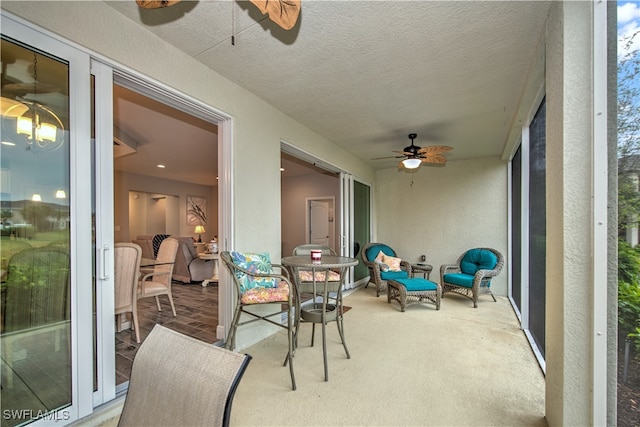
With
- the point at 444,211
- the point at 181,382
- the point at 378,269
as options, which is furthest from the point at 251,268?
the point at 444,211

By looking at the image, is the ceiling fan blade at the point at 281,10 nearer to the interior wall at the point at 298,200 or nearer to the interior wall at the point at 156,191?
the interior wall at the point at 298,200

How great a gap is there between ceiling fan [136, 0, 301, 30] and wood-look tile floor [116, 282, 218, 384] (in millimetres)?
2130

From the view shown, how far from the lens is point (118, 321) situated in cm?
309

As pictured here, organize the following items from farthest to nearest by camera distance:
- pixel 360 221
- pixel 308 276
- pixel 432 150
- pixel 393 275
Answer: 1. pixel 360 221
2. pixel 393 275
3. pixel 432 150
4. pixel 308 276

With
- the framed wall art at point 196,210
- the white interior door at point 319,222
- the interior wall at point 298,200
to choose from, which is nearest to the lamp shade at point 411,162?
the interior wall at point 298,200

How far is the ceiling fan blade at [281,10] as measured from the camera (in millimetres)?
880

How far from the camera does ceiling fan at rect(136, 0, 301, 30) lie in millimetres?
869

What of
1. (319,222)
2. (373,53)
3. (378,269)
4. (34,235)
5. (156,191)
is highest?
(373,53)

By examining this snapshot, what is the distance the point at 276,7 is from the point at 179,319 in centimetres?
355

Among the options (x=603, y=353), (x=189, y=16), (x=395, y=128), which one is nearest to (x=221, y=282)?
(x=189, y=16)

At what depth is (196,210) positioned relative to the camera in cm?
878

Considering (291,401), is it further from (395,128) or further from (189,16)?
(395,128)

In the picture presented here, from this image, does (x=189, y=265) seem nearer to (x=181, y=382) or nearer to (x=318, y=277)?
(x=318, y=277)

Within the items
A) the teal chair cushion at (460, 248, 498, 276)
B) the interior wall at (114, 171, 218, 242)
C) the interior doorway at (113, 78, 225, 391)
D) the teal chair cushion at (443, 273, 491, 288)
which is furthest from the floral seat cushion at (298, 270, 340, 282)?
the interior wall at (114, 171, 218, 242)
